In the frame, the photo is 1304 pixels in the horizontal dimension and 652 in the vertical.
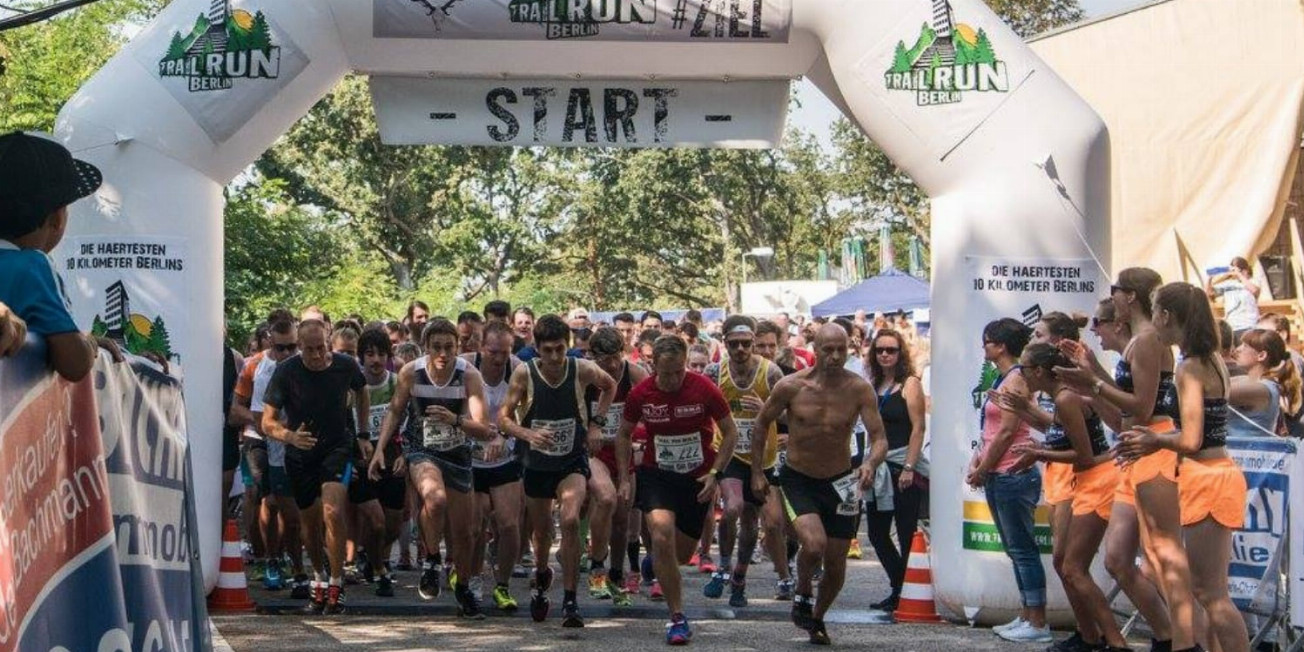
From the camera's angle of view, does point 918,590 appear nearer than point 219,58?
No

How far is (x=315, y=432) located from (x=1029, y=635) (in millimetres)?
4615

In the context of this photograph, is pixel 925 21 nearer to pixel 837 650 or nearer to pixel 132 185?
pixel 837 650

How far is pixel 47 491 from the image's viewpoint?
4305 millimetres

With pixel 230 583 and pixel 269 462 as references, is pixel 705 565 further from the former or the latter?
pixel 230 583

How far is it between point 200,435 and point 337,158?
36.9 meters

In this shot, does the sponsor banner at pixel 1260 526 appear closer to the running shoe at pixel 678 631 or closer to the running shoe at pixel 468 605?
the running shoe at pixel 678 631

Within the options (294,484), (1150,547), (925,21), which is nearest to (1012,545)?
(1150,547)

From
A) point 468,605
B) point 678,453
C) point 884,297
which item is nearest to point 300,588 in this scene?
point 468,605

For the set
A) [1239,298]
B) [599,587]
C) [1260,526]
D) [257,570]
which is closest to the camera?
[1260,526]

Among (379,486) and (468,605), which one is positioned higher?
(379,486)

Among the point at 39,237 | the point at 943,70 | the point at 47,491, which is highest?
the point at 943,70

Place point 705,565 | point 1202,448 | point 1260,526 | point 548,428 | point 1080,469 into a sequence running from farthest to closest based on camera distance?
point 705,565 < point 548,428 < point 1260,526 < point 1080,469 < point 1202,448

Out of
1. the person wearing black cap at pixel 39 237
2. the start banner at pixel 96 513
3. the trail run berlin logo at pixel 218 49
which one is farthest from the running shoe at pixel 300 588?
the person wearing black cap at pixel 39 237

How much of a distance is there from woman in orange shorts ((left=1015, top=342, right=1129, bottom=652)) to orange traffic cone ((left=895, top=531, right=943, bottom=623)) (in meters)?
2.09
